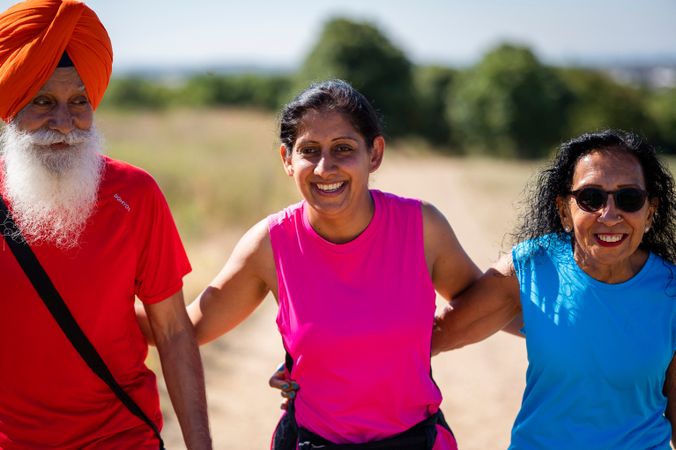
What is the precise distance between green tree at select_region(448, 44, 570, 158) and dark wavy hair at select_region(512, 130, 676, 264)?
35.9 meters

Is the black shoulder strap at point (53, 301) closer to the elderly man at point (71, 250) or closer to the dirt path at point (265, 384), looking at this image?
the elderly man at point (71, 250)

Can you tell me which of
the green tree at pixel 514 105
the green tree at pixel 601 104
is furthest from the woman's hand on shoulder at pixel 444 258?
the green tree at pixel 514 105

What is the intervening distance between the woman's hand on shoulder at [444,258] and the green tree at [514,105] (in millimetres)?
35961

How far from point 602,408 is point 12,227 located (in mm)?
2160

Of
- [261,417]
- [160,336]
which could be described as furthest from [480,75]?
[160,336]

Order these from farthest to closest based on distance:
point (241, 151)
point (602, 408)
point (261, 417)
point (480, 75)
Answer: point (480, 75) → point (241, 151) → point (261, 417) → point (602, 408)

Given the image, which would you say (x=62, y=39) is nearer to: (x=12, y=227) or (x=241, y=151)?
(x=12, y=227)

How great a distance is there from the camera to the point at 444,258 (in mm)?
3092

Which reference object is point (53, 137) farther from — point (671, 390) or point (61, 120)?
point (671, 390)

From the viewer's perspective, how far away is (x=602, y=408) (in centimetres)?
275

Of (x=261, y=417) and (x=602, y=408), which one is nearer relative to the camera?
(x=602, y=408)

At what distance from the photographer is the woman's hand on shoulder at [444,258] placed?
304 centimetres

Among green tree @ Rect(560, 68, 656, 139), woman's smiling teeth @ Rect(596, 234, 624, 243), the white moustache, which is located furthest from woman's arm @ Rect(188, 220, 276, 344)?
green tree @ Rect(560, 68, 656, 139)

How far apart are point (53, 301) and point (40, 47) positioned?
2.88ft
